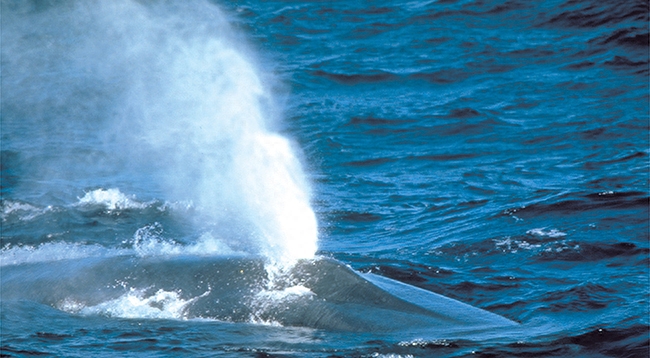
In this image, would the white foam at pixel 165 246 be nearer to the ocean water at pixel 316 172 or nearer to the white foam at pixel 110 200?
the ocean water at pixel 316 172

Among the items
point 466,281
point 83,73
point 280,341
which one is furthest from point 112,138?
point 280,341

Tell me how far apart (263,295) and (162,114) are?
14.0 meters

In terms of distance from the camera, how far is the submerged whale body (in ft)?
28.1

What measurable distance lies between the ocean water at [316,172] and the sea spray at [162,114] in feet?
0.26

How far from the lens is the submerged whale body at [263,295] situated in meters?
8.55

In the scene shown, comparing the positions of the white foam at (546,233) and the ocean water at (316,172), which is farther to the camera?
the white foam at (546,233)

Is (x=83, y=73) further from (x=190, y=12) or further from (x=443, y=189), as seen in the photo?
(x=443, y=189)

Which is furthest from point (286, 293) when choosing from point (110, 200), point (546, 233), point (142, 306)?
→ point (110, 200)

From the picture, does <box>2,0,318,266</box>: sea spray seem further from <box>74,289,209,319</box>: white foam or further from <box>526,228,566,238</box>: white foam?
<box>526,228,566,238</box>: white foam

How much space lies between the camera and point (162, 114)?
73.6 feet

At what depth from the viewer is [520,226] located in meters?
13.2

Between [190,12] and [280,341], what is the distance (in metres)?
20.7

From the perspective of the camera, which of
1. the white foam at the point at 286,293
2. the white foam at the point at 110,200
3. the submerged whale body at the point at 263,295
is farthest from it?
the white foam at the point at 110,200

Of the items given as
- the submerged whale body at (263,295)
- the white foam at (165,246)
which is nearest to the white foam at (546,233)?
the submerged whale body at (263,295)
